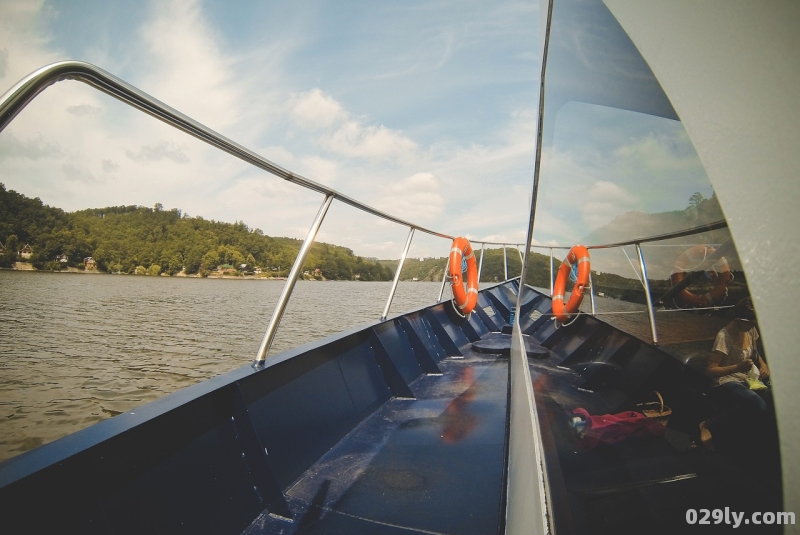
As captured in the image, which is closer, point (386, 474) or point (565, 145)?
point (565, 145)

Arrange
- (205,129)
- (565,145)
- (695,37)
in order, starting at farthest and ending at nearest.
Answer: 1. (205,129)
2. (565,145)
3. (695,37)

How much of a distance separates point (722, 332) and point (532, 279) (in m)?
2.04

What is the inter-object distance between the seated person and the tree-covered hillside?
1750 mm

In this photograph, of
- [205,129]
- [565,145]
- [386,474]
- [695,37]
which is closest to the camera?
[695,37]

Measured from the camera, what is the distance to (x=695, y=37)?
12.9 inches

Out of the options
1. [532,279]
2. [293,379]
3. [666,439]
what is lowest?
[293,379]

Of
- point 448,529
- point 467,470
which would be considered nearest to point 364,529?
point 448,529

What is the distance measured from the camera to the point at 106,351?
1348 centimetres

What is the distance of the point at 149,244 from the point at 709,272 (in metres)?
14.1

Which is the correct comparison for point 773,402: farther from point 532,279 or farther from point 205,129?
point 532,279

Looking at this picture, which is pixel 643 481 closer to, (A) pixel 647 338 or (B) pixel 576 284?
(A) pixel 647 338

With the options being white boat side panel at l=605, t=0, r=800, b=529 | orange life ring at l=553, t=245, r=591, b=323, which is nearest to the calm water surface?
orange life ring at l=553, t=245, r=591, b=323

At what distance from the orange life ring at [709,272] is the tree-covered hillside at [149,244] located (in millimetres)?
1676

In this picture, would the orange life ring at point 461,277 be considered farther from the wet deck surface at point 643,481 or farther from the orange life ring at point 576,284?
the wet deck surface at point 643,481
